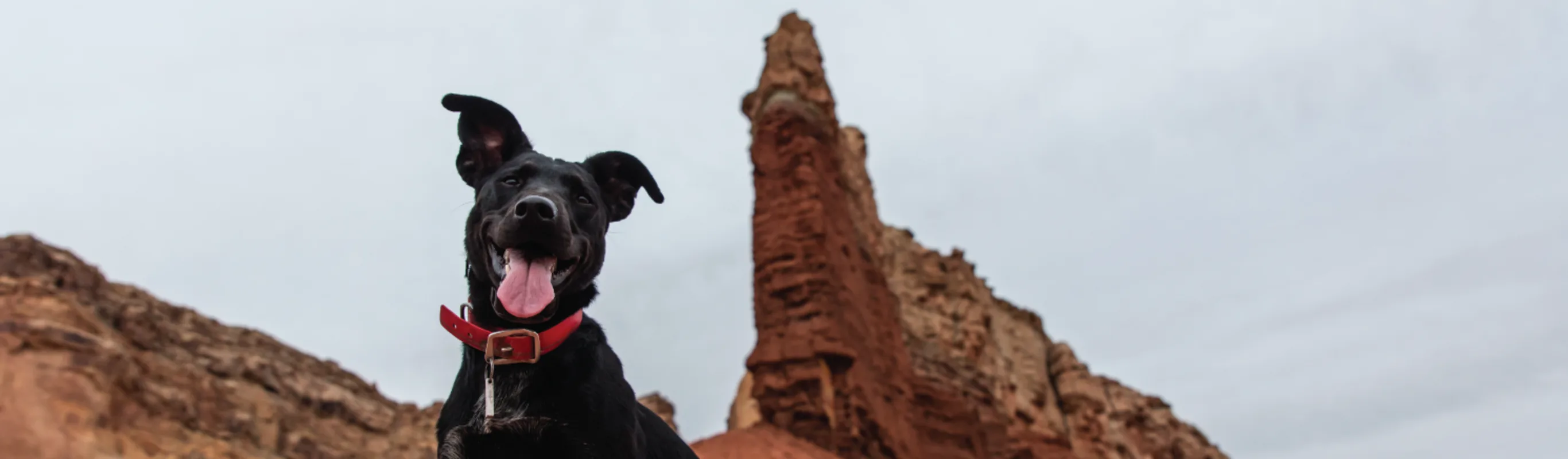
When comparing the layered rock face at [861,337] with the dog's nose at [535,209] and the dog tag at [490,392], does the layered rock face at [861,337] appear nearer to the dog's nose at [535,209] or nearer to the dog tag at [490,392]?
the dog tag at [490,392]

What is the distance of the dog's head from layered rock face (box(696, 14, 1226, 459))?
11474 mm

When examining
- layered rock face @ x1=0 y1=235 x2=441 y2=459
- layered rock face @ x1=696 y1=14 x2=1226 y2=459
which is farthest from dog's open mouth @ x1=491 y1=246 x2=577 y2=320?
layered rock face @ x1=0 y1=235 x2=441 y2=459

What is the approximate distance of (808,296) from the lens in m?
17.6

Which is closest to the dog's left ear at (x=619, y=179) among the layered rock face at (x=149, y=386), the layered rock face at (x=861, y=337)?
the layered rock face at (x=861, y=337)

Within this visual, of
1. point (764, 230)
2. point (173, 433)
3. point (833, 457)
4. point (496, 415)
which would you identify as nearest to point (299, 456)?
point (173, 433)

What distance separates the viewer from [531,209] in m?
2.87

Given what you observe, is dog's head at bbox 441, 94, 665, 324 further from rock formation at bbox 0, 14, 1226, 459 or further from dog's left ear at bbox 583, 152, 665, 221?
rock formation at bbox 0, 14, 1226, 459

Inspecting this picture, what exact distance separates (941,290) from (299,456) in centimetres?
1800

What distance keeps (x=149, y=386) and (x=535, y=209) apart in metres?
19.6

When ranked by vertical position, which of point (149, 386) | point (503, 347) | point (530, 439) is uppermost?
point (149, 386)

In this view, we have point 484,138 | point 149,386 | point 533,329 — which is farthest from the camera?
point 149,386

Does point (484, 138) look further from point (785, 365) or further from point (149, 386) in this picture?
point (149, 386)

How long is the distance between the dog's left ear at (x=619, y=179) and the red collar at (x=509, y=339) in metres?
0.63

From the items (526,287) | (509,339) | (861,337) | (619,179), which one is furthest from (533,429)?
(861,337)
